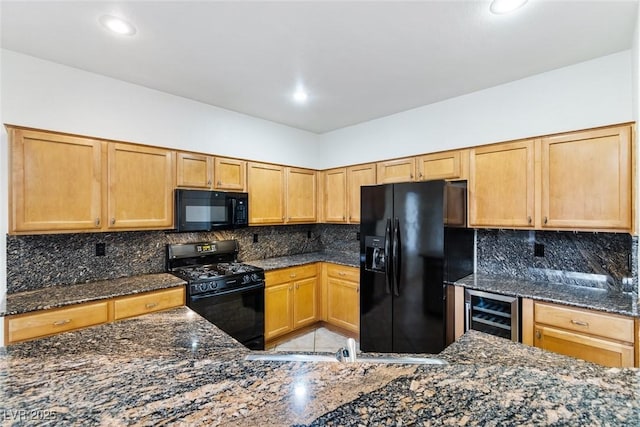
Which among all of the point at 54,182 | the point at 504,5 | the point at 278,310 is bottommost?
the point at 278,310

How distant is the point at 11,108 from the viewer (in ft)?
7.05

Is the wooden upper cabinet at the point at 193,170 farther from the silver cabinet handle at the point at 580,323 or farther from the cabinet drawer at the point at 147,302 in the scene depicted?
the silver cabinet handle at the point at 580,323

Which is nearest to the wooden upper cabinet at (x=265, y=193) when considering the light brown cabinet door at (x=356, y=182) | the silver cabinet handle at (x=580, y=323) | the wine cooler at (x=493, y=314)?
the light brown cabinet door at (x=356, y=182)

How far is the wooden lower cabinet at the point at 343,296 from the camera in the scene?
11.3 ft

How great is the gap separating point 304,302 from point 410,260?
60.9 inches

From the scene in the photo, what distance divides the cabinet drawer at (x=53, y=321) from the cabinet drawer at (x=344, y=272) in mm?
2325

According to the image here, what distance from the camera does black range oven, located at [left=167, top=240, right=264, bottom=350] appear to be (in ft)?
8.89

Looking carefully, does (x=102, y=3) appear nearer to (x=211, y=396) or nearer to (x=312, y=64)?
(x=312, y=64)

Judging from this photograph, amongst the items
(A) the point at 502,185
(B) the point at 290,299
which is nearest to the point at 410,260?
(A) the point at 502,185

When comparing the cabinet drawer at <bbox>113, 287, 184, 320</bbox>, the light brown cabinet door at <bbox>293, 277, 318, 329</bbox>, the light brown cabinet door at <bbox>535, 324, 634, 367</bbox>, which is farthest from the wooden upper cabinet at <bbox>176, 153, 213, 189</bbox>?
the light brown cabinet door at <bbox>535, 324, 634, 367</bbox>

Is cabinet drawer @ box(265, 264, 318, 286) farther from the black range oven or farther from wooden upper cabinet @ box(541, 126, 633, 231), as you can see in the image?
wooden upper cabinet @ box(541, 126, 633, 231)

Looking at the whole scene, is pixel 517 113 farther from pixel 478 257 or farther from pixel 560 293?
pixel 560 293

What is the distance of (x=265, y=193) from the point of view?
3.62m

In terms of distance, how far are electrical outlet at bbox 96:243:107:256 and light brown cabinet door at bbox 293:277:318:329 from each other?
1928mm
